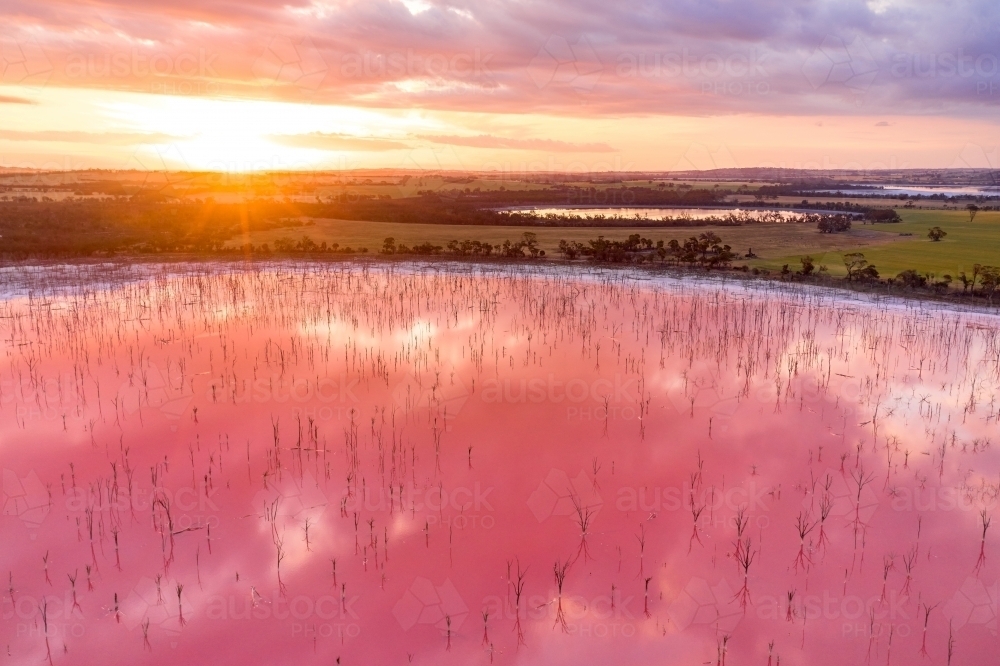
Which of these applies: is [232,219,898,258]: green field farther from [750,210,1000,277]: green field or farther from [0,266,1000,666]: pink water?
[0,266,1000,666]: pink water

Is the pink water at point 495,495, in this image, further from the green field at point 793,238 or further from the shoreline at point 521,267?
the green field at point 793,238

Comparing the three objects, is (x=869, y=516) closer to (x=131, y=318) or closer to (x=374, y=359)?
(x=374, y=359)

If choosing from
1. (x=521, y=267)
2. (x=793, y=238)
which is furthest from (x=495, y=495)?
(x=793, y=238)

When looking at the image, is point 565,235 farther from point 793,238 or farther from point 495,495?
point 495,495

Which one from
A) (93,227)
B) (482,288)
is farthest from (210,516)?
(93,227)

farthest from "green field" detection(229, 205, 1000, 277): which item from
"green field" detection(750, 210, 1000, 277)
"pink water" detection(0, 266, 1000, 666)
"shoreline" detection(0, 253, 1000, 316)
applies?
"pink water" detection(0, 266, 1000, 666)

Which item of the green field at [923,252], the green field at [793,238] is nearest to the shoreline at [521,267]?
the green field at [793,238]

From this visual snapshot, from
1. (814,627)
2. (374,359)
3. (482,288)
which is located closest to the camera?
(814,627)

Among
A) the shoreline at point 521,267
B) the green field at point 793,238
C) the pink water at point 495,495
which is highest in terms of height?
the green field at point 793,238
